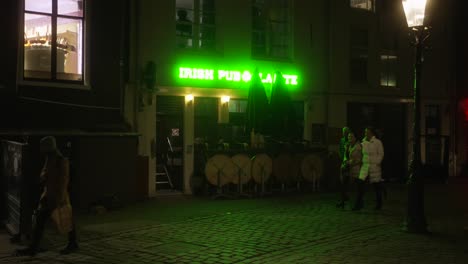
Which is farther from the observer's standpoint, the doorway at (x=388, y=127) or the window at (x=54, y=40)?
the doorway at (x=388, y=127)

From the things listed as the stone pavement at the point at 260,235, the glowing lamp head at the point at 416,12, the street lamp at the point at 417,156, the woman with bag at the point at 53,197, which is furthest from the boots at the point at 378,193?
the woman with bag at the point at 53,197

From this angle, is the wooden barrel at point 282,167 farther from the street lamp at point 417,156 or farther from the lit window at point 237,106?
the street lamp at point 417,156

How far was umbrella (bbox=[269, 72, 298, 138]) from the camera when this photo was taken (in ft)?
57.1

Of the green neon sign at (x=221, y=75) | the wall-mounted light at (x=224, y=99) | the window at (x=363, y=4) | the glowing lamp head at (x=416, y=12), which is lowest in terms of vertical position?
the wall-mounted light at (x=224, y=99)

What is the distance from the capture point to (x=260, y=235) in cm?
1069

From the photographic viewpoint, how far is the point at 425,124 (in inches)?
947

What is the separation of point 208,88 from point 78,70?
164 inches

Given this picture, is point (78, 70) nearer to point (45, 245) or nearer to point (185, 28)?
point (185, 28)

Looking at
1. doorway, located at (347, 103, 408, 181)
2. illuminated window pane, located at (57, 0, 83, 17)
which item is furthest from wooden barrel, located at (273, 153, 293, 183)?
illuminated window pane, located at (57, 0, 83, 17)

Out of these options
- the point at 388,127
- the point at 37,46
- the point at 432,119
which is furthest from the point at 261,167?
A: the point at 432,119

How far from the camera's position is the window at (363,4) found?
22.4m

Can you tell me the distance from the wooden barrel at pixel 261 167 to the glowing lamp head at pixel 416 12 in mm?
6715

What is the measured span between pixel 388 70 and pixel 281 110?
7350 mm

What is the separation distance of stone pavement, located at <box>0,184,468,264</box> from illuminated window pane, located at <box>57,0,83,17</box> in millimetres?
4932
